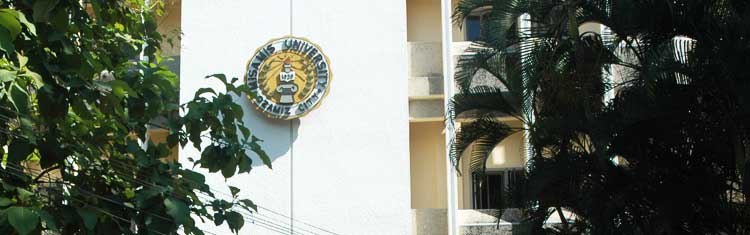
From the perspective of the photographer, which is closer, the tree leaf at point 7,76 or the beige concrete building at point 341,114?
the tree leaf at point 7,76

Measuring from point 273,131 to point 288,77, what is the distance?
91 cm

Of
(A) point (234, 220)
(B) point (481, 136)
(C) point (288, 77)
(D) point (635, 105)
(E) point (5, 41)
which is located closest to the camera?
(E) point (5, 41)

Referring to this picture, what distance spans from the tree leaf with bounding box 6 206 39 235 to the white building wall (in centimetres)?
1160

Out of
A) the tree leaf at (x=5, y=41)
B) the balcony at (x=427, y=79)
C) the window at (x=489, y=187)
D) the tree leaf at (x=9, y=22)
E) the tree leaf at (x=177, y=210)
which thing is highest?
the balcony at (x=427, y=79)

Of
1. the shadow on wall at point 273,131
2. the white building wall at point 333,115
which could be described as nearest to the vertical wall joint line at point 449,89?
the white building wall at point 333,115

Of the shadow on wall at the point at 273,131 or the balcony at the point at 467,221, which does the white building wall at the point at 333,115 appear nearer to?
the shadow on wall at the point at 273,131

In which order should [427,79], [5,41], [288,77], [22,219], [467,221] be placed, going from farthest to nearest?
[427,79] → [288,77] → [467,221] → [22,219] → [5,41]

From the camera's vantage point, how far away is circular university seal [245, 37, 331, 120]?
17281mm

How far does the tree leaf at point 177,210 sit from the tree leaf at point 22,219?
3.28 ft

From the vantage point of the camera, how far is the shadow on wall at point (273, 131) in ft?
56.9

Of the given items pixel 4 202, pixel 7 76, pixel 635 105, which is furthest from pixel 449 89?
pixel 7 76

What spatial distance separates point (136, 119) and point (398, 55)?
32.4 ft

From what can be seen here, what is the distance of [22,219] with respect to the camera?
5430 mm

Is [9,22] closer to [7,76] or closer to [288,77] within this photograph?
[7,76]
